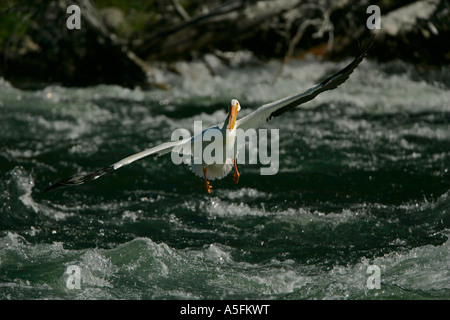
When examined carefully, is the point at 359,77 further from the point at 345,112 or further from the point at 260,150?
the point at 260,150

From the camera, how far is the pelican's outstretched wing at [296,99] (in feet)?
19.1

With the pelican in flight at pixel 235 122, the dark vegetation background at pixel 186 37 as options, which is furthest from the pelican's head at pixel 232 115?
the dark vegetation background at pixel 186 37

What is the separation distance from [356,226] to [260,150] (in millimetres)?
2844

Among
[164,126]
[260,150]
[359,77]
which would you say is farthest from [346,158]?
[359,77]

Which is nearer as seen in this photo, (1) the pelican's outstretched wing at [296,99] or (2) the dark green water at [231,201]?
(2) the dark green water at [231,201]

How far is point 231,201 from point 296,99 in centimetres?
165

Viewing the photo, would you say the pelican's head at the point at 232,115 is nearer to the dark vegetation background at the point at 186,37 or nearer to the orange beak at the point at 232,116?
the orange beak at the point at 232,116

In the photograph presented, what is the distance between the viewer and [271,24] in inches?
487

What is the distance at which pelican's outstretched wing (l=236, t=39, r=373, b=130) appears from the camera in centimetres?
582

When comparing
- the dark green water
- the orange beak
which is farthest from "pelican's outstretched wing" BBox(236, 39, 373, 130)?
the dark green water

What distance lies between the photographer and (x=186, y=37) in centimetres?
1202

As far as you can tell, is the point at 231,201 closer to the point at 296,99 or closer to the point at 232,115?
the point at 232,115

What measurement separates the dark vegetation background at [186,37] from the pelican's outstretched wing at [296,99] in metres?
5.26

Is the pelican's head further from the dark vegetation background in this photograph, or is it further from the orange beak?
the dark vegetation background
